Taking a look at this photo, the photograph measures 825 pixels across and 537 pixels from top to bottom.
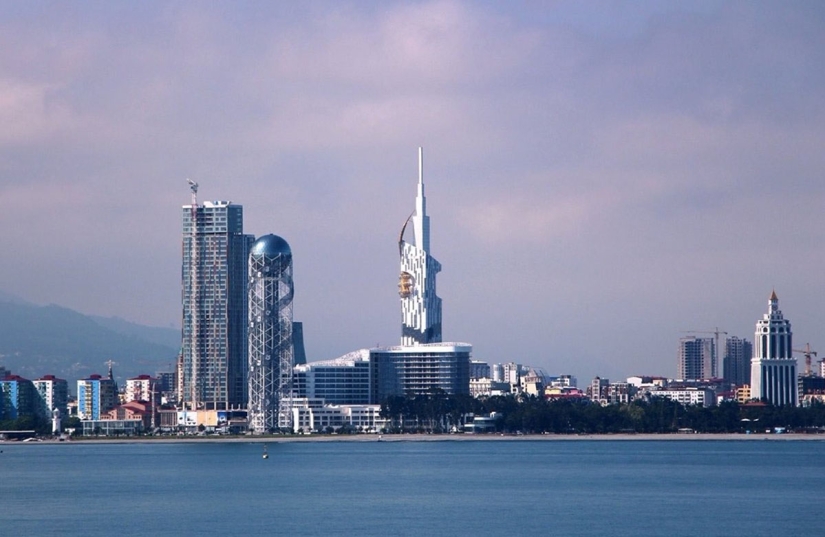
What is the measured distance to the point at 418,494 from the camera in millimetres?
→ 97375

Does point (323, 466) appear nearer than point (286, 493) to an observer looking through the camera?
No

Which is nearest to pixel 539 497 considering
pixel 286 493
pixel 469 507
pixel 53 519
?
pixel 469 507

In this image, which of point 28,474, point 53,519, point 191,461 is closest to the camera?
point 53,519

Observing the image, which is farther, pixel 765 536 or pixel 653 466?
pixel 653 466

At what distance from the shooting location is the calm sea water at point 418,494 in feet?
255

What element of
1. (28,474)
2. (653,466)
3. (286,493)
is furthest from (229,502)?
(653,466)

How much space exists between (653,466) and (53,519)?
203 ft

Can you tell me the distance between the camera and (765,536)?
73.3 meters

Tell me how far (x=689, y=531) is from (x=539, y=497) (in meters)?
20.8

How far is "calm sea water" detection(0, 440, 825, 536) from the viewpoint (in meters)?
77.9

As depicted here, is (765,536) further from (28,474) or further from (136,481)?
(28,474)

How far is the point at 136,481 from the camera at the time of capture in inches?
4542

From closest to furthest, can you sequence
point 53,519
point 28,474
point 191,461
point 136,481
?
1. point 53,519
2. point 136,481
3. point 28,474
4. point 191,461

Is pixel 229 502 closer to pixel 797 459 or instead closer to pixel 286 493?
pixel 286 493
